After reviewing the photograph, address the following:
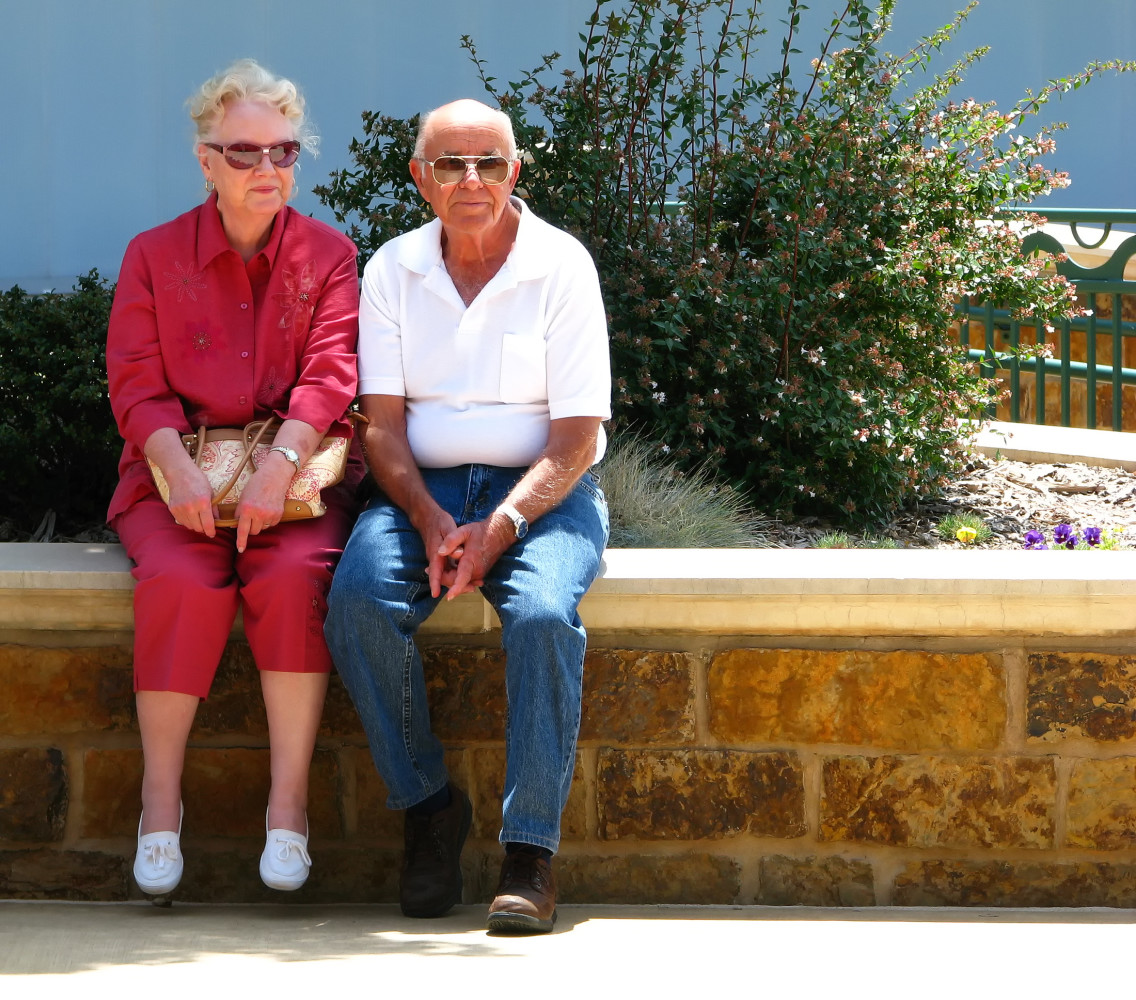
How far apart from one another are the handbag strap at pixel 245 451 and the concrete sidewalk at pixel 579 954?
837 millimetres

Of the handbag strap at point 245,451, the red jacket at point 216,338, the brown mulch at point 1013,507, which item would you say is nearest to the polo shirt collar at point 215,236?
the red jacket at point 216,338

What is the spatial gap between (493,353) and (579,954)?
48.5 inches

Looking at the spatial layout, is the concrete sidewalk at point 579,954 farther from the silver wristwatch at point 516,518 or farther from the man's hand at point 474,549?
the silver wristwatch at point 516,518

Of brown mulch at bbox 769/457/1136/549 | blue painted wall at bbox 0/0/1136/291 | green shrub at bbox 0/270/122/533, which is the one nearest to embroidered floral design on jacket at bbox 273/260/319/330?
green shrub at bbox 0/270/122/533

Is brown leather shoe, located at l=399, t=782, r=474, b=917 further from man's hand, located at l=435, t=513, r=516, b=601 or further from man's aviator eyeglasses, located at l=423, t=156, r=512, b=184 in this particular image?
man's aviator eyeglasses, located at l=423, t=156, r=512, b=184

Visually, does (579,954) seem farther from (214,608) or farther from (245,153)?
(245,153)

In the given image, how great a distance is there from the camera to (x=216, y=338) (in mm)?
3039

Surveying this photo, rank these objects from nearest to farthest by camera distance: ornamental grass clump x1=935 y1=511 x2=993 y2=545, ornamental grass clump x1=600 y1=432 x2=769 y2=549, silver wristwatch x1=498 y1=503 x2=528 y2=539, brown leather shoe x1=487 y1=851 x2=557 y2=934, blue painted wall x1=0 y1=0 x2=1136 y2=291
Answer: brown leather shoe x1=487 y1=851 x2=557 y2=934
silver wristwatch x1=498 y1=503 x2=528 y2=539
ornamental grass clump x1=600 y1=432 x2=769 y2=549
ornamental grass clump x1=935 y1=511 x2=993 y2=545
blue painted wall x1=0 y1=0 x2=1136 y2=291

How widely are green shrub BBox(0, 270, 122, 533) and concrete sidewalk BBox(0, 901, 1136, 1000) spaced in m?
1.38

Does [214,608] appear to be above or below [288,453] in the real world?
below

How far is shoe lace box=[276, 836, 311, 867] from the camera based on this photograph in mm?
2762

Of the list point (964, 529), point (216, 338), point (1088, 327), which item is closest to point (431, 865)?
point (216, 338)

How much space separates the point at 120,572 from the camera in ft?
9.59

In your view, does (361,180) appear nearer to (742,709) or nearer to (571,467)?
(571,467)
